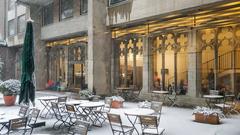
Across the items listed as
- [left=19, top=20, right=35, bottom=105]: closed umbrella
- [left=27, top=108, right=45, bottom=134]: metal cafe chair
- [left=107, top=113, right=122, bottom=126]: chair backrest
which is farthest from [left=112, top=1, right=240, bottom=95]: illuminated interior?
[left=27, top=108, right=45, bottom=134]: metal cafe chair

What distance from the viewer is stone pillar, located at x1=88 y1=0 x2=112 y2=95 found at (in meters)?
20.6

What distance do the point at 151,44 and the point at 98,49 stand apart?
3.86 metres

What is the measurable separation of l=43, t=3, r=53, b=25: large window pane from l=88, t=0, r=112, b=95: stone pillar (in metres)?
8.59

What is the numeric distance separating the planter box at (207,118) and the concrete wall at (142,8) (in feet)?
18.0

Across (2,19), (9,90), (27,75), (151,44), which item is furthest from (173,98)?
(2,19)

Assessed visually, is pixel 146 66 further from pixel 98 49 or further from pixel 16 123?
pixel 16 123

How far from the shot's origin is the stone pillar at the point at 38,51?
29.2 meters

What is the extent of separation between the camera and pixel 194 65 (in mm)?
16438

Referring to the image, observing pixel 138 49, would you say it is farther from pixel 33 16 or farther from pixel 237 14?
pixel 33 16

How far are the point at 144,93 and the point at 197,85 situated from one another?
416 cm

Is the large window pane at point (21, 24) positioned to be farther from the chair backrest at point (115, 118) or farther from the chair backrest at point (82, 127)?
the chair backrest at point (82, 127)

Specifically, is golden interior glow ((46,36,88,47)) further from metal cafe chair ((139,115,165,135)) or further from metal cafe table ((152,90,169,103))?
metal cafe chair ((139,115,165,135))

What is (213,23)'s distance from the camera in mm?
15625

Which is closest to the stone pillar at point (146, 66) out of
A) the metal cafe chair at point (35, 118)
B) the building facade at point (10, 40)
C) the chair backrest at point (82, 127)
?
the metal cafe chair at point (35, 118)
